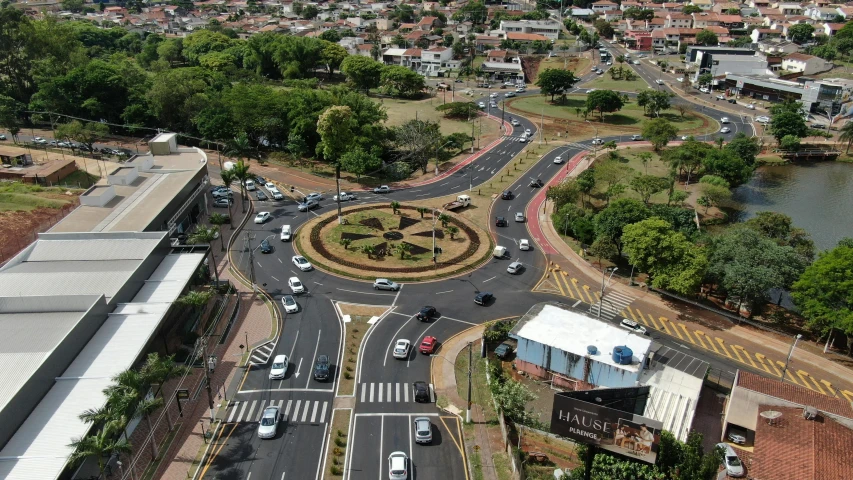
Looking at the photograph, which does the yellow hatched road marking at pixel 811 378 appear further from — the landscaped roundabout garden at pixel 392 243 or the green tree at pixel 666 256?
the landscaped roundabout garden at pixel 392 243

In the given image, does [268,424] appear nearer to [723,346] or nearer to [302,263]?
[302,263]

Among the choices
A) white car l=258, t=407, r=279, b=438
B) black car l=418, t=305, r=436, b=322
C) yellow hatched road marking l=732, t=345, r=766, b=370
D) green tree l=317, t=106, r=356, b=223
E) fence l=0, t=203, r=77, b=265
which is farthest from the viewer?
green tree l=317, t=106, r=356, b=223

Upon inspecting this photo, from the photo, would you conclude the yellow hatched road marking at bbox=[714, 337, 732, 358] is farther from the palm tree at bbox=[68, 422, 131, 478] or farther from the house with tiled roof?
the palm tree at bbox=[68, 422, 131, 478]

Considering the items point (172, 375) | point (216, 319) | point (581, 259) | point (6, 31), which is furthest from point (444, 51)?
point (172, 375)

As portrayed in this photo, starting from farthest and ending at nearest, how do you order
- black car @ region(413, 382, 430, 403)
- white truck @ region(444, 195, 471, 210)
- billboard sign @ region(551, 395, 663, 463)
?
white truck @ region(444, 195, 471, 210)
black car @ region(413, 382, 430, 403)
billboard sign @ region(551, 395, 663, 463)

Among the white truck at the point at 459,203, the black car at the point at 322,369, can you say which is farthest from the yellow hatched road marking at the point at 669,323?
the white truck at the point at 459,203

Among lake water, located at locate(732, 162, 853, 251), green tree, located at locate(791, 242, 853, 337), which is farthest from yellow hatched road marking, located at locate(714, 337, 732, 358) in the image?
lake water, located at locate(732, 162, 853, 251)

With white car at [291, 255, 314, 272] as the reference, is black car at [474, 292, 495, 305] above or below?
below
